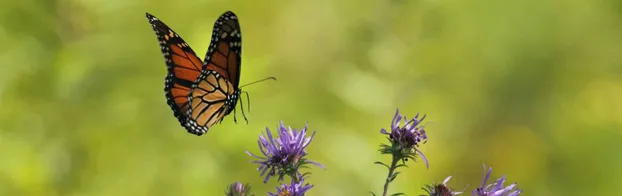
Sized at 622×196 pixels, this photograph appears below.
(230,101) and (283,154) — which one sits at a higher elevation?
(230,101)

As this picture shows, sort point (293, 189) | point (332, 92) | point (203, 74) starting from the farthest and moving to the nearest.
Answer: point (332, 92) → point (203, 74) → point (293, 189)

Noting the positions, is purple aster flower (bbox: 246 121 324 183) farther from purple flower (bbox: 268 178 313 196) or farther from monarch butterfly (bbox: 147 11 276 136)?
monarch butterfly (bbox: 147 11 276 136)

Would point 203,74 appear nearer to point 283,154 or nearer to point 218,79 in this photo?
point 218,79

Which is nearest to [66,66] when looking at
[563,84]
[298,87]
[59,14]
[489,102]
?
[59,14]

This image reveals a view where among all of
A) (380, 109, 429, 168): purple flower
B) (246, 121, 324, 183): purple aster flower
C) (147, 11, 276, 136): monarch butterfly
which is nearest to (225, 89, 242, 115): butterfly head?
(147, 11, 276, 136): monarch butterfly

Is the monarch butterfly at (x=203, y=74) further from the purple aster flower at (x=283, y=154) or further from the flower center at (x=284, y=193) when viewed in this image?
the flower center at (x=284, y=193)

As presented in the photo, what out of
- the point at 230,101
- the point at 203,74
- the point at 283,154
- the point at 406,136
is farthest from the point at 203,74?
the point at 406,136

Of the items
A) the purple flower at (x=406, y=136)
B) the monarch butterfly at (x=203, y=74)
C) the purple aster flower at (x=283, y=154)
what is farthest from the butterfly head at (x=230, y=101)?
the purple flower at (x=406, y=136)

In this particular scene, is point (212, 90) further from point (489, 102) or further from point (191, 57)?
point (489, 102)
